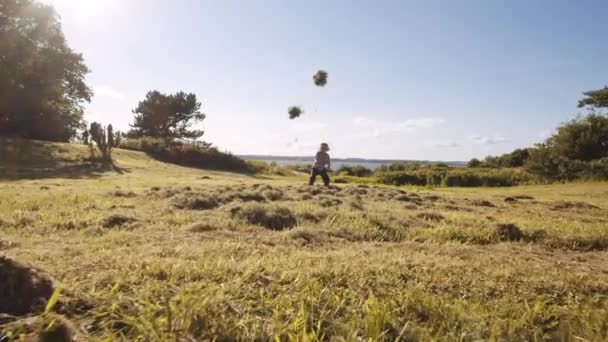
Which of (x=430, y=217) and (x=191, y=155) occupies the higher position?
(x=191, y=155)

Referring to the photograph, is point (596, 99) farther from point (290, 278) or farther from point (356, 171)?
point (290, 278)

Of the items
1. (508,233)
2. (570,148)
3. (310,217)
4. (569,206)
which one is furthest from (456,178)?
(310,217)

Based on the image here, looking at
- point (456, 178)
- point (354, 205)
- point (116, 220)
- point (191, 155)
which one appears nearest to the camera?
point (116, 220)

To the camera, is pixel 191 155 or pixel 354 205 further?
pixel 191 155

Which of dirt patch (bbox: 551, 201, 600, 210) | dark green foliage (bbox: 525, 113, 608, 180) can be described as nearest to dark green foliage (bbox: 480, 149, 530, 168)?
dark green foliage (bbox: 525, 113, 608, 180)

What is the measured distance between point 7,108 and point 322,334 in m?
30.0

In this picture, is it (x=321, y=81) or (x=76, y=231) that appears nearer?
(x=76, y=231)

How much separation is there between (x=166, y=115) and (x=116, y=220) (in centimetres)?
4039

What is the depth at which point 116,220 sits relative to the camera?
4.57 metres

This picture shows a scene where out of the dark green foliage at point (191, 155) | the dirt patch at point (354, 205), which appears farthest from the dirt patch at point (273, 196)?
the dark green foliage at point (191, 155)

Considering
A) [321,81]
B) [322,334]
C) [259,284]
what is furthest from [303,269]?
[321,81]

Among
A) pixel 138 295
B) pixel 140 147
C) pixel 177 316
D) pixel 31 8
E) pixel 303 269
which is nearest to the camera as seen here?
pixel 177 316

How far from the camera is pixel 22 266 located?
2207mm

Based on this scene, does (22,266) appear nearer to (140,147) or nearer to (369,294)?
(369,294)
